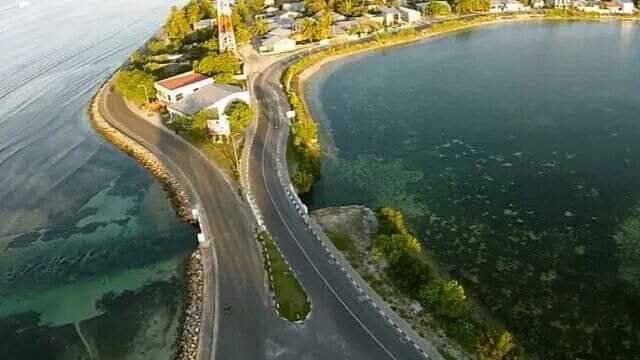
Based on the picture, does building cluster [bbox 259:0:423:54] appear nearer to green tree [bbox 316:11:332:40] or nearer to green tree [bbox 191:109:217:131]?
green tree [bbox 316:11:332:40]

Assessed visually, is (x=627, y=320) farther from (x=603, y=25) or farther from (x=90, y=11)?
(x=90, y=11)

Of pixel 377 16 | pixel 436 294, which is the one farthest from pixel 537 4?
pixel 436 294

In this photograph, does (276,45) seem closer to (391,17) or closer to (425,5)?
(391,17)

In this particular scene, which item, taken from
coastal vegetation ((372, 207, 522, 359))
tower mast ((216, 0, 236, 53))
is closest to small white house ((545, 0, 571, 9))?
tower mast ((216, 0, 236, 53))

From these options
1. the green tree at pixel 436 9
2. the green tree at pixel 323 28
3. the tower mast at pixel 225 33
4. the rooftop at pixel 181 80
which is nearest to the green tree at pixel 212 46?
the tower mast at pixel 225 33

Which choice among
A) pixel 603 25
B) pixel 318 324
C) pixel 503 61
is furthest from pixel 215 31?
pixel 318 324

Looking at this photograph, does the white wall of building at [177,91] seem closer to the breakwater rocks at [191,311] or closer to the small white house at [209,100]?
the small white house at [209,100]
